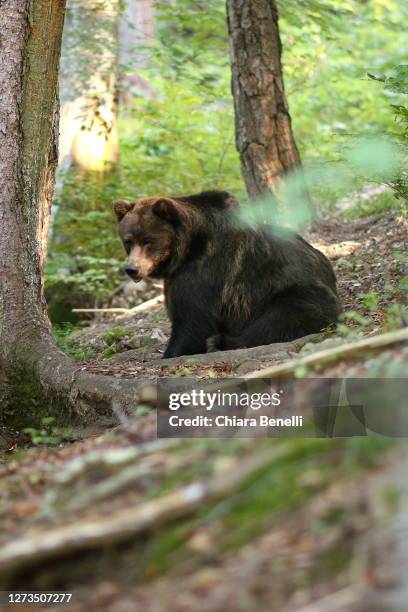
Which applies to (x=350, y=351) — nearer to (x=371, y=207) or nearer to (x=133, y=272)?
(x=133, y=272)

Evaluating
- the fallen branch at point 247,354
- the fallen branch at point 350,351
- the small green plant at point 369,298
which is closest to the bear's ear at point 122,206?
the fallen branch at point 247,354

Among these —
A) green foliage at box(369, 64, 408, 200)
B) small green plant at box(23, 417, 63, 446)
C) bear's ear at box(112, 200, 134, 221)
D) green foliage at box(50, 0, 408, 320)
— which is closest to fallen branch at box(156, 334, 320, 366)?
small green plant at box(23, 417, 63, 446)

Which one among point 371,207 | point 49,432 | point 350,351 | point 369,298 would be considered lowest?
point 49,432

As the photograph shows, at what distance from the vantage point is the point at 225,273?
25.3 ft

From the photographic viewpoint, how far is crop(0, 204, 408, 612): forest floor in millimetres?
2533

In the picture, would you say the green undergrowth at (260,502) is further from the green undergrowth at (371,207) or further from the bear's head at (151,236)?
the green undergrowth at (371,207)

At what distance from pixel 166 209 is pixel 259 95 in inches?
99.9

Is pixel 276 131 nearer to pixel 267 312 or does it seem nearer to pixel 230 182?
pixel 267 312

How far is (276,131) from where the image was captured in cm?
956

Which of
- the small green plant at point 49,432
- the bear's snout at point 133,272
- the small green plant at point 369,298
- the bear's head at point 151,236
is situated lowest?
the small green plant at point 49,432

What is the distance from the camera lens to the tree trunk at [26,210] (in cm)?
646

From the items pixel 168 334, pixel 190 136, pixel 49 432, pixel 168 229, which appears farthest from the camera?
pixel 190 136

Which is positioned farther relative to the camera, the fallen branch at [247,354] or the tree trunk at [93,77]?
the tree trunk at [93,77]

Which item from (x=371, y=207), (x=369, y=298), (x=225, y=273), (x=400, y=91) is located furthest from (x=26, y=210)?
(x=371, y=207)
